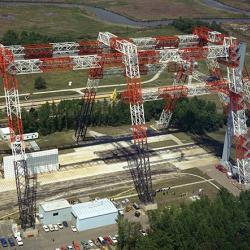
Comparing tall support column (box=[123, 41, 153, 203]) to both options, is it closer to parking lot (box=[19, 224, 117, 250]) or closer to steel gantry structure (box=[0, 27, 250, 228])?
steel gantry structure (box=[0, 27, 250, 228])

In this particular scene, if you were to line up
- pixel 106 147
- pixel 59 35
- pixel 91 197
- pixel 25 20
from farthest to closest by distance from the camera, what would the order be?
pixel 25 20 < pixel 59 35 < pixel 106 147 < pixel 91 197

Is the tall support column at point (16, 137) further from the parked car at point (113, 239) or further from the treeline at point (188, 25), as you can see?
the treeline at point (188, 25)

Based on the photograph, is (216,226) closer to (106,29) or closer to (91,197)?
(91,197)

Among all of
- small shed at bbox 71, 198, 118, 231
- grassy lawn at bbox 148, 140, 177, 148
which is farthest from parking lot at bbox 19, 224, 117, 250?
grassy lawn at bbox 148, 140, 177, 148

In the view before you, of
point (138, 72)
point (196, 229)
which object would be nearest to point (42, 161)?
point (138, 72)

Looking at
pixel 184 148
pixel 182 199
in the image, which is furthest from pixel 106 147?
pixel 182 199

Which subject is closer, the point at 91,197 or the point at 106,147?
the point at 91,197
